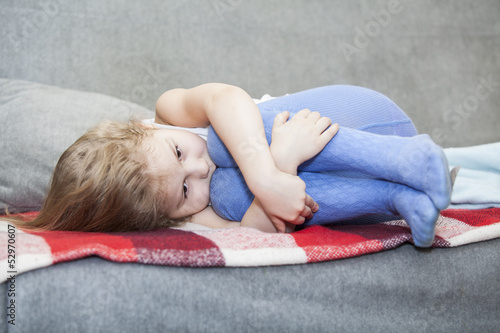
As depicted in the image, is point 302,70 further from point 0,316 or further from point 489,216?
point 0,316

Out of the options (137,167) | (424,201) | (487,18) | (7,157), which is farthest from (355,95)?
(487,18)

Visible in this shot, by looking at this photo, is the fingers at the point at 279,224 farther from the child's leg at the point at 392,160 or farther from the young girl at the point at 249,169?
the child's leg at the point at 392,160

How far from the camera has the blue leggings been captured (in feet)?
2.33

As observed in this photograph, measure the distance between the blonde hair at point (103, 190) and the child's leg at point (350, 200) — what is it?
16 centimetres

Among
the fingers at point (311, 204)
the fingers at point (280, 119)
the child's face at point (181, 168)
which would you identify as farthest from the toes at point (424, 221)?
the child's face at point (181, 168)

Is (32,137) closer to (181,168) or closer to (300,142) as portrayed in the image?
(181,168)

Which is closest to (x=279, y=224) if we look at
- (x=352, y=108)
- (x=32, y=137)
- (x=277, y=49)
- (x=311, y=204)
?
(x=311, y=204)

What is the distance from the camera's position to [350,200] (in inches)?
30.7

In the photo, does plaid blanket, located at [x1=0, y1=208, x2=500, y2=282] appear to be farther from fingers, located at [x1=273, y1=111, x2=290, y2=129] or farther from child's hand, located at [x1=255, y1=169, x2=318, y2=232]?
fingers, located at [x1=273, y1=111, x2=290, y2=129]

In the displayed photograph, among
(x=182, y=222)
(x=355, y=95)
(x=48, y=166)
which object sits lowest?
(x=182, y=222)

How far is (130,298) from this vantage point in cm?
58

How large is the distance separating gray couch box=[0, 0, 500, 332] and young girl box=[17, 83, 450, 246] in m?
0.14

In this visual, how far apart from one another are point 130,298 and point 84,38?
1.18 meters

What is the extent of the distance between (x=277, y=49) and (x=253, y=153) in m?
0.92
